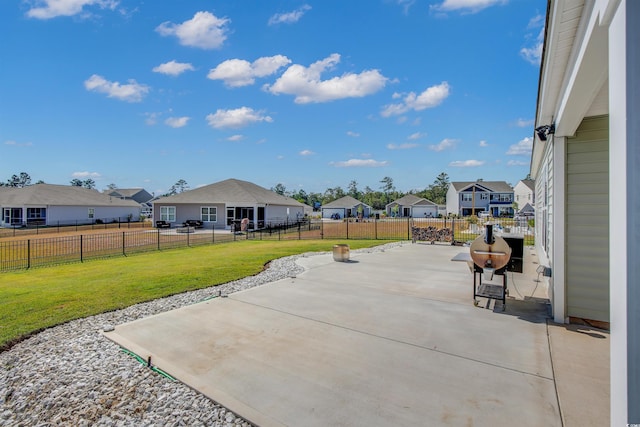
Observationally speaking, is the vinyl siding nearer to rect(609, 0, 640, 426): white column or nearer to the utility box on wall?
the utility box on wall

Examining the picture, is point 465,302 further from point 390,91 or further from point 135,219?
point 135,219

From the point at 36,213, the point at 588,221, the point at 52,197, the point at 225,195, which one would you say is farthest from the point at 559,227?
the point at 52,197

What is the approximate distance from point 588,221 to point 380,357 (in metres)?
3.71

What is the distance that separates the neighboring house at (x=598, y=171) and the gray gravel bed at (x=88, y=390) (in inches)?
108

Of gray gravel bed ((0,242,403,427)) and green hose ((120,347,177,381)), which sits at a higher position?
green hose ((120,347,177,381))

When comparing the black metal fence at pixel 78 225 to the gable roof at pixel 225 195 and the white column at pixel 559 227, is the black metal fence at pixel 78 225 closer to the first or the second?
the gable roof at pixel 225 195

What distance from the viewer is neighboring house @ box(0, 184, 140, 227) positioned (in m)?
33.9

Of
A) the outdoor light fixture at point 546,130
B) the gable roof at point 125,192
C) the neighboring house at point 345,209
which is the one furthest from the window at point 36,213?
the outdoor light fixture at point 546,130

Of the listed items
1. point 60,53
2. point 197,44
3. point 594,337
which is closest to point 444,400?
point 594,337

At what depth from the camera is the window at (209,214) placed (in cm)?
3080

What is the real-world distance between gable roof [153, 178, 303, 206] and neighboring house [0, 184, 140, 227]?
13089 millimetres

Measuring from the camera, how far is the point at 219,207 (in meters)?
30.6

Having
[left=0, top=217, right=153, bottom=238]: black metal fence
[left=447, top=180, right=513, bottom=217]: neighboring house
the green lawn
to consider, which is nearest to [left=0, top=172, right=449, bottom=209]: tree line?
[left=447, top=180, right=513, bottom=217]: neighboring house

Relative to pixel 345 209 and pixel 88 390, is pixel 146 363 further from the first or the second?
pixel 345 209
